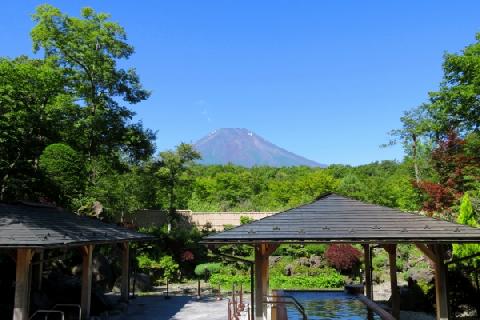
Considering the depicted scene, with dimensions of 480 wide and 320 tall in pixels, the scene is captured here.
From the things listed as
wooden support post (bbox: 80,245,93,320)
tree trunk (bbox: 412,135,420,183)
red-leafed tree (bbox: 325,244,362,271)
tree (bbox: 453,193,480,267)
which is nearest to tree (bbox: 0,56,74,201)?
wooden support post (bbox: 80,245,93,320)

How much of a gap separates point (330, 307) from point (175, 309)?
209 inches

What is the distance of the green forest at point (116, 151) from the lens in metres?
19.4

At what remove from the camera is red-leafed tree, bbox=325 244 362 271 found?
23.3 m

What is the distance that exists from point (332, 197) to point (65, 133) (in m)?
16.7

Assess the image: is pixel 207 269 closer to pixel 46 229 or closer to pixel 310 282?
pixel 310 282

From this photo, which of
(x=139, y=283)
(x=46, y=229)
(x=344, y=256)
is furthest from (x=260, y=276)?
(x=344, y=256)

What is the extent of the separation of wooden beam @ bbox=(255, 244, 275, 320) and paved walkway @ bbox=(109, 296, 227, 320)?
515 centimetres

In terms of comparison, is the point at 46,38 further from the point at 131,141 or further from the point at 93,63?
the point at 131,141

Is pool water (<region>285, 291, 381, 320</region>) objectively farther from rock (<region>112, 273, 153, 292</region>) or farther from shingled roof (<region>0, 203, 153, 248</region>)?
rock (<region>112, 273, 153, 292</region>)

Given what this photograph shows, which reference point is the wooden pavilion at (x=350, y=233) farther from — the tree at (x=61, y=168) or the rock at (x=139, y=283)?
the rock at (x=139, y=283)

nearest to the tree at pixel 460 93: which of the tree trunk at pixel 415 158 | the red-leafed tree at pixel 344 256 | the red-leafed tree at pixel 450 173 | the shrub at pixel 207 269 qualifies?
the red-leafed tree at pixel 450 173

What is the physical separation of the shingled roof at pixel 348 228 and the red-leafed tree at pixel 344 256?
13405mm

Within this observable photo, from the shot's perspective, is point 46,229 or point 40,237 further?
point 46,229

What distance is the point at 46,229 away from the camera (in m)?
10.9
